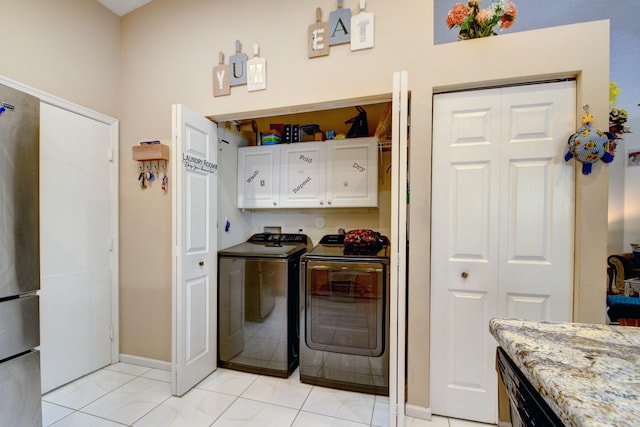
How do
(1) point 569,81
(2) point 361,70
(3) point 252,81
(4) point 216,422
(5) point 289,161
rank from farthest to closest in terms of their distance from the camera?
(5) point 289,161 → (3) point 252,81 → (2) point 361,70 → (4) point 216,422 → (1) point 569,81

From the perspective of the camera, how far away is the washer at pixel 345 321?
75.5 inches

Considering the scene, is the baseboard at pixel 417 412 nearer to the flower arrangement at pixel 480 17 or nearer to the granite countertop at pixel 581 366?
the granite countertop at pixel 581 366

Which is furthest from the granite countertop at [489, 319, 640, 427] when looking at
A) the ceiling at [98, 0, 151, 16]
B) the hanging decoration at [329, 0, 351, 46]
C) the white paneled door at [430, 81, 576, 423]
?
the ceiling at [98, 0, 151, 16]

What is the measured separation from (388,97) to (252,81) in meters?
1.04

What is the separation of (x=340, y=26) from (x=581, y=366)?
6.89 feet

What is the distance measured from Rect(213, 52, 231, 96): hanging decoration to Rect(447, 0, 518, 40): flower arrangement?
1612 millimetres

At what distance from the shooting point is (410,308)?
1723 mm

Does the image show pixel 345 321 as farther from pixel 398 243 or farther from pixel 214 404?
pixel 214 404

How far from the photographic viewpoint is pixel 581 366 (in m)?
0.64

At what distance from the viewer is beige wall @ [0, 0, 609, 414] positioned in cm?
149

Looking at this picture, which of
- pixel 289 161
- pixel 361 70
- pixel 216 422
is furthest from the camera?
pixel 289 161

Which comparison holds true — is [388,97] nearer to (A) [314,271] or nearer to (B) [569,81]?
(B) [569,81]

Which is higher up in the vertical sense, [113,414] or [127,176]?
[127,176]

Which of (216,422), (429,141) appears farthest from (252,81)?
(216,422)
